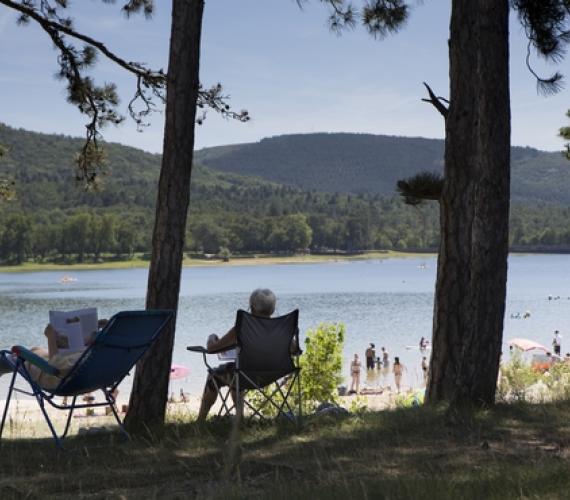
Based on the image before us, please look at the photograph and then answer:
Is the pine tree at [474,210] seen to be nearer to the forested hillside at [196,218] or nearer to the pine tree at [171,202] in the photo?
the pine tree at [171,202]

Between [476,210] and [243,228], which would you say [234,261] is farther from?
[476,210]

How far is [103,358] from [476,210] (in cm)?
179

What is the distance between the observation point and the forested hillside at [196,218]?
77.9 metres

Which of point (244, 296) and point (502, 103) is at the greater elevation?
point (502, 103)

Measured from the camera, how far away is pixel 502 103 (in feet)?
14.1

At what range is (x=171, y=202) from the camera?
4277 mm

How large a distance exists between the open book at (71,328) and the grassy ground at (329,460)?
41 cm

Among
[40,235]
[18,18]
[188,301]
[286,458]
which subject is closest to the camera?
[286,458]

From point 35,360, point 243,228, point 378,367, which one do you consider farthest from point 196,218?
point 35,360

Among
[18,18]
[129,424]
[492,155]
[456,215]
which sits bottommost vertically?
[129,424]

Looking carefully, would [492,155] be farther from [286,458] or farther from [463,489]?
[463,489]

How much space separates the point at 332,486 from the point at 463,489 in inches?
12.1

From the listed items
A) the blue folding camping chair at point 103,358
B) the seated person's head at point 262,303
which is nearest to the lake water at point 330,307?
the seated person's head at point 262,303

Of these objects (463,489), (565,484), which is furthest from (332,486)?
(565,484)
